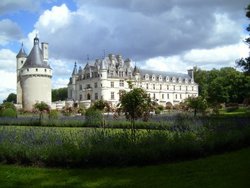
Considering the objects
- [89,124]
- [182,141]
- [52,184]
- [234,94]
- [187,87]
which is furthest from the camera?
[187,87]

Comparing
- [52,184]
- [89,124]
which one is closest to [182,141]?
[52,184]

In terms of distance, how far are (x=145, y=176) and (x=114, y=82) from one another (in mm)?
59042

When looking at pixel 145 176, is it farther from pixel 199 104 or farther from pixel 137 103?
pixel 199 104

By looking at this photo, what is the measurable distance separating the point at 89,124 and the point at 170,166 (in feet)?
50.1

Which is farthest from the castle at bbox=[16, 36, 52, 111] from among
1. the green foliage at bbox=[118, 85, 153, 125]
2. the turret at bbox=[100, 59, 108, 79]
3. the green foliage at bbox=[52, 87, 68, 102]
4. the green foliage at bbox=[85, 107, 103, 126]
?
the green foliage at bbox=[118, 85, 153, 125]

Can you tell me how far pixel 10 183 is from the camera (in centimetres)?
589

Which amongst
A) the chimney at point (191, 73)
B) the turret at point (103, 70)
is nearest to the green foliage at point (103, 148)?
the turret at point (103, 70)

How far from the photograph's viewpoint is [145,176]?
6094 mm

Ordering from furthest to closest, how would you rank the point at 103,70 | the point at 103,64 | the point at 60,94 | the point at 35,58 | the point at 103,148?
the point at 60,94 → the point at 103,64 → the point at 103,70 → the point at 35,58 → the point at 103,148

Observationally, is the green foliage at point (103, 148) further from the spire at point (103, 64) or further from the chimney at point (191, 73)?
the chimney at point (191, 73)

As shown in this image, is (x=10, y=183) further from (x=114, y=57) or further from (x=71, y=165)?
(x=114, y=57)

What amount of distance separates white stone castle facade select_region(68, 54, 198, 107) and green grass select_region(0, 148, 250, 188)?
5060 cm

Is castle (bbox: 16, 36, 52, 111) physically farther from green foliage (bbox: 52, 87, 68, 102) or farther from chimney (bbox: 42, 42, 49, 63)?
green foliage (bbox: 52, 87, 68, 102)

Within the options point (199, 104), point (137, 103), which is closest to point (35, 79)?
point (199, 104)
